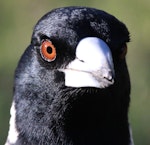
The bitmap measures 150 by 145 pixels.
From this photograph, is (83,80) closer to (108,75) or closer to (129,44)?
(108,75)

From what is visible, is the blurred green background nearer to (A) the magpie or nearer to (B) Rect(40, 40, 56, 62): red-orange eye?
(A) the magpie

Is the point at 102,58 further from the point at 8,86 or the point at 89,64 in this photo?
the point at 8,86

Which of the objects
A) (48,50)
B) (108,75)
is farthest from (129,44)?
(108,75)

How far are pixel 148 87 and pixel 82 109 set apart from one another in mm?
2488

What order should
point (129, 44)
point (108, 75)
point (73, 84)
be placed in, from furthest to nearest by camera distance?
point (129, 44), point (73, 84), point (108, 75)

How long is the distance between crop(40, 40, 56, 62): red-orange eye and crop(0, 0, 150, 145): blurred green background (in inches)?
78.5

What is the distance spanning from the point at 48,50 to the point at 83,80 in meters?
0.20

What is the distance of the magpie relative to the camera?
3.18m

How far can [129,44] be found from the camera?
607 centimetres

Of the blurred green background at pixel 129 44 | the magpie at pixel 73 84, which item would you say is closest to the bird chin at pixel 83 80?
the magpie at pixel 73 84

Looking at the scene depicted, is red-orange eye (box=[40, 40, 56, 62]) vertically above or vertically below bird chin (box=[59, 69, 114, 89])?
above

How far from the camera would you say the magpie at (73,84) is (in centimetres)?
318

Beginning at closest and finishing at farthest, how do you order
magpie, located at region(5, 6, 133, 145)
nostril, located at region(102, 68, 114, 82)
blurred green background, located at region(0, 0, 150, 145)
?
1. nostril, located at region(102, 68, 114, 82)
2. magpie, located at region(5, 6, 133, 145)
3. blurred green background, located at region(0, 0, 150, 145)

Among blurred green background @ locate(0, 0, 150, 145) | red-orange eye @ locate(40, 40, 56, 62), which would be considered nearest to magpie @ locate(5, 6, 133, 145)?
red-orange eye @ locate(40, 40, 56, 62)
